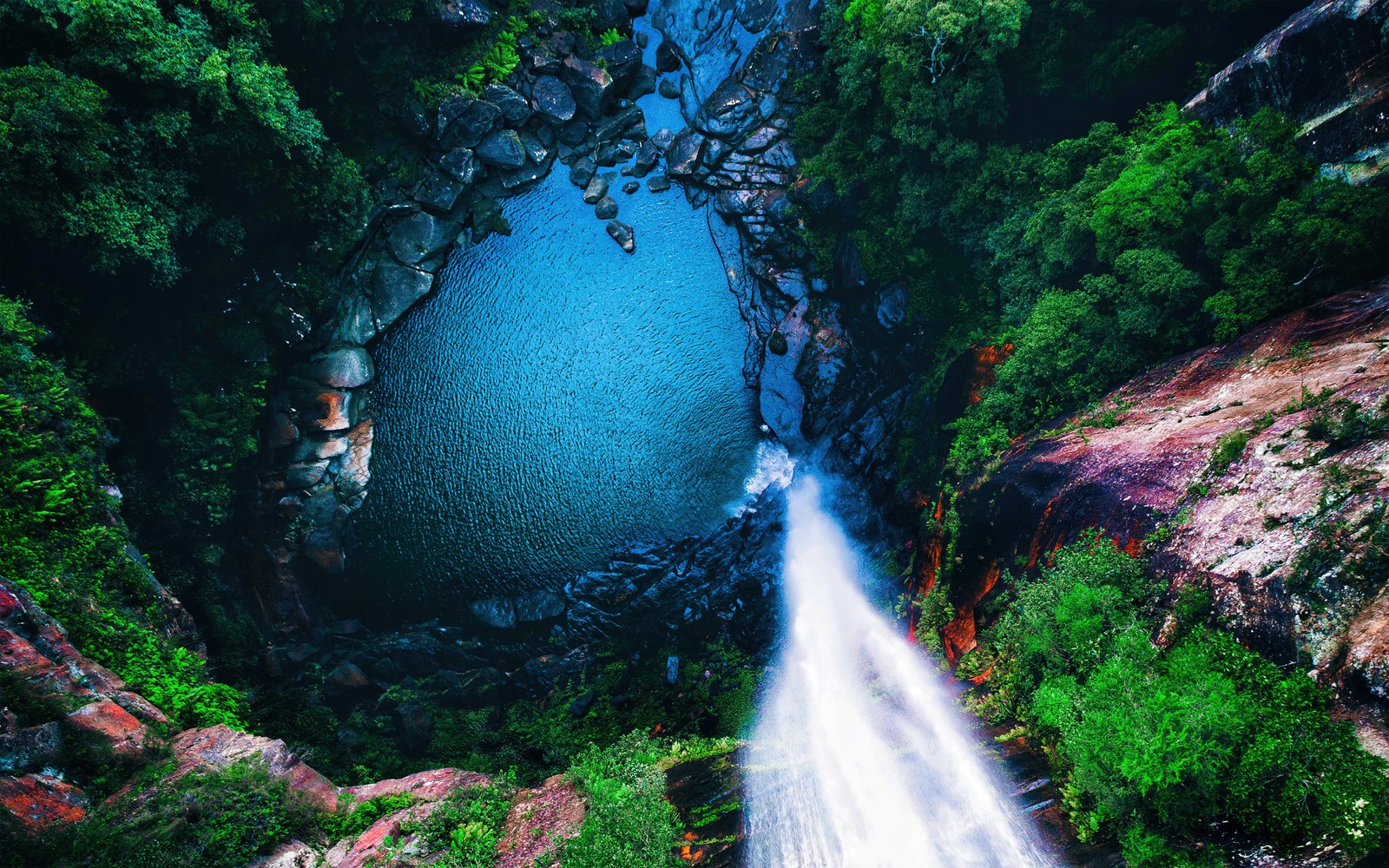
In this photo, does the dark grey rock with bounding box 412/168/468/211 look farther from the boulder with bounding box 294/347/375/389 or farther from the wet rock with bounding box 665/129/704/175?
the wet rock with bounding box 665/129/704/175

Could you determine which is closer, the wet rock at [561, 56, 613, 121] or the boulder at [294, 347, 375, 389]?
the boulder at [294, 347, 375, 389]

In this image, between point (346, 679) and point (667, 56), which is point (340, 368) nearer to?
point (346, 679)

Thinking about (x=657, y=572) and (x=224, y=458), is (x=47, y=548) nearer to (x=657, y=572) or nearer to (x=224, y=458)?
(x=224, y=458)

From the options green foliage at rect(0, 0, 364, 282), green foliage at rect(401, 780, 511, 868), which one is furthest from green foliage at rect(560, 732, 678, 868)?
green foliage at rect(0, 0, 364, 282)

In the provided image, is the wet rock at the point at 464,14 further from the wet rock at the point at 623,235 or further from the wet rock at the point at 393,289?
the wet rock at the point at 393,289

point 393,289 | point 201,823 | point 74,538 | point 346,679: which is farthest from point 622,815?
point 393,289

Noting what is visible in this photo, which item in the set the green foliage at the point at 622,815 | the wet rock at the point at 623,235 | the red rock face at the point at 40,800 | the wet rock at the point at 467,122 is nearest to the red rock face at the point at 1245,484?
the green foliage at the point at 622,815
